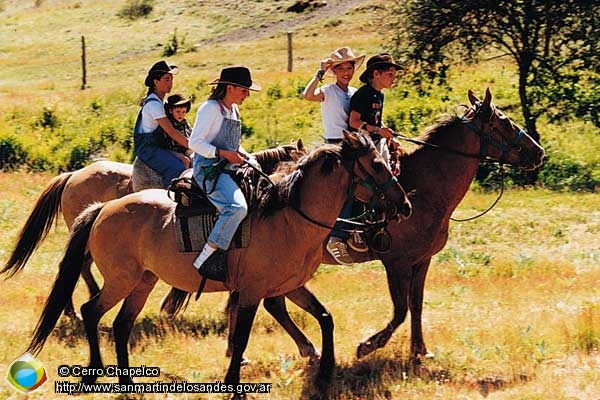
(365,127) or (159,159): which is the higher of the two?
(365,127)

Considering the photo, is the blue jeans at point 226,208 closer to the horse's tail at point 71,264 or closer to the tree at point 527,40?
the horse's tail at point 71,264

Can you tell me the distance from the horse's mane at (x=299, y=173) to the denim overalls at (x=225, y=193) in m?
0.22

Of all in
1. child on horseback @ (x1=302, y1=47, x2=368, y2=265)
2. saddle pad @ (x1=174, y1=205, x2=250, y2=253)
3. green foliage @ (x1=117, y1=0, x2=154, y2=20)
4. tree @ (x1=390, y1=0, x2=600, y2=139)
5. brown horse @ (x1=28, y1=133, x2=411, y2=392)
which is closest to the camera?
brown horse @ (x1=28, y1=133, x2=411, y2=392)

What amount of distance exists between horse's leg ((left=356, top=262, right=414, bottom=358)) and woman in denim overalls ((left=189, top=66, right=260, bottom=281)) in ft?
5.53

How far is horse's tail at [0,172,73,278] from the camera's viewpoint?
32.8 feet

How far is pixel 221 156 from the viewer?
296 inches

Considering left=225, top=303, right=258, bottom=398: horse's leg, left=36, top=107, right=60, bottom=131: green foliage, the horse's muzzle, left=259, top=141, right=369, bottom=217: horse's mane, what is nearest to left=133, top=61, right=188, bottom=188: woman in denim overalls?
left=259, top=141, right=369, bottom=217: horse's mane

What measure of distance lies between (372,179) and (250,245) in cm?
115

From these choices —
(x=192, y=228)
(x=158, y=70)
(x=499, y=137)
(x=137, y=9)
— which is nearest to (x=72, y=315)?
(x=158, y=70)

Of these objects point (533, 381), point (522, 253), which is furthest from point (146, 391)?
point (522, 253)

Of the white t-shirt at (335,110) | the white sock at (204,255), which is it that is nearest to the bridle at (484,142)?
the white t-shirt at (335,110)

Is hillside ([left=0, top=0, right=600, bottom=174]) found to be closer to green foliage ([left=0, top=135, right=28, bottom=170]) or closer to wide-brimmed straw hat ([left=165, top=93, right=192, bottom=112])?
green foliage ([left=0, top=135, right=28, bottom=170])

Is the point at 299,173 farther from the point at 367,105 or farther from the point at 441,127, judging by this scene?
the point at 441,127

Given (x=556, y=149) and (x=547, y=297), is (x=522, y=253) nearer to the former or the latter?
(x=547, y=297)
